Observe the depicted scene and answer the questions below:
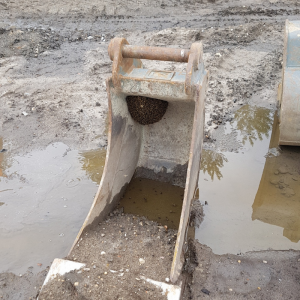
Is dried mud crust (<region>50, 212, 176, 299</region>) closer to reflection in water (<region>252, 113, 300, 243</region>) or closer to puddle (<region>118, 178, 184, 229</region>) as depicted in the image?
puddle (<region>118, 178, 184, 229</region>)

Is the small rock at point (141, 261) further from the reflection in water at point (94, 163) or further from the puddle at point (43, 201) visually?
the reflection in water at point (94, 163)

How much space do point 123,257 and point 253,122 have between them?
11.0ft

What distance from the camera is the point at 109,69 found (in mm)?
6766

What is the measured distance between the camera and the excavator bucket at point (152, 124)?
2910mm

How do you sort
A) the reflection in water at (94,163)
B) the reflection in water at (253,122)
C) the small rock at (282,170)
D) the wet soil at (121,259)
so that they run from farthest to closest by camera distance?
1. the reflection in water at (253,122)
2. the reflection in water at (94,163)
3. the small rock at (282,170)
4. the wet soil at (121,259)

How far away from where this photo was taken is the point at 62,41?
8.41m

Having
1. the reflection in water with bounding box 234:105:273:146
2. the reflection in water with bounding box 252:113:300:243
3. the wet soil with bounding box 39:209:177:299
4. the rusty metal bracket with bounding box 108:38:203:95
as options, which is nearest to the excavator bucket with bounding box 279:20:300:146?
the reflection in water with bounding box 252:113:300:243

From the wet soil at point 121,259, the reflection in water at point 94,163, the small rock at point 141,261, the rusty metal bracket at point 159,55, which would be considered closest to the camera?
the wet soil at point 121,259

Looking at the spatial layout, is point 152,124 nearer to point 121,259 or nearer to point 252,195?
point 252,195

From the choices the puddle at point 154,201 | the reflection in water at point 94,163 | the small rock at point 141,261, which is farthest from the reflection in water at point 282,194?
the reflection in water at point 94,163

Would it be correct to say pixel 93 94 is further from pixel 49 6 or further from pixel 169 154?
pixel 49 6

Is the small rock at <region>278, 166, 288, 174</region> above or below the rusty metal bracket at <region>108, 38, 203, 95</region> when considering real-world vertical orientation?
below

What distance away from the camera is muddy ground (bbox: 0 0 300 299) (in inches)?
117

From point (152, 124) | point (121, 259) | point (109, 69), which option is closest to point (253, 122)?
point (152, 124)
